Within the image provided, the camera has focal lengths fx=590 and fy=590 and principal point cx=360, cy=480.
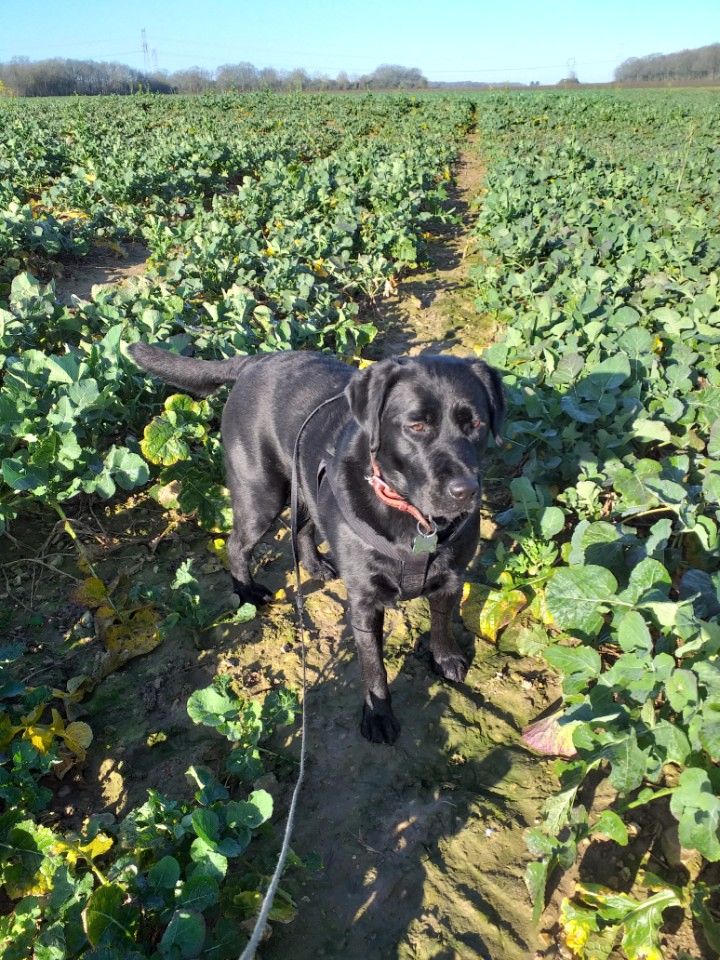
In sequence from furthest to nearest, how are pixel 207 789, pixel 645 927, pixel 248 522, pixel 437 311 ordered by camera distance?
pixel 437 311 → pixel 248 522 → pixel 207 789 → pixel 645 927

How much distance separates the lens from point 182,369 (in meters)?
3.66

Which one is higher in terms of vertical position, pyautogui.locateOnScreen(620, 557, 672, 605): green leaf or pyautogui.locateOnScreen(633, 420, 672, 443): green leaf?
pyautogui.locateOnScreen(633, 420, 672, 443): green leaf

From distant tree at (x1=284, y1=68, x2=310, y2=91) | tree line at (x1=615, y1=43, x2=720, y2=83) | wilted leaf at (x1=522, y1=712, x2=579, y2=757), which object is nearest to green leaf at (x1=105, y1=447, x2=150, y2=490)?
wilted leaf at (x1=522, y1=712, x2=579, y2=757)

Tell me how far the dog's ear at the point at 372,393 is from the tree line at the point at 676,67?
124 meters

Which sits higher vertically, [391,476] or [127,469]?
[391,476]

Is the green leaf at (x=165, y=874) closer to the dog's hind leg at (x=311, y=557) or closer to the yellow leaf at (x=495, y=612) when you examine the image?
the yellow leaf at (x=495, y=612)

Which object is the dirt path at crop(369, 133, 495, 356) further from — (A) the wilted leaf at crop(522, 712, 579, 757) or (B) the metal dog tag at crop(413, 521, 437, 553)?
(A) the wilted leaf at crop(522, 712, 579, 757)

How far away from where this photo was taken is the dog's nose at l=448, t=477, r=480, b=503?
2.46 meters

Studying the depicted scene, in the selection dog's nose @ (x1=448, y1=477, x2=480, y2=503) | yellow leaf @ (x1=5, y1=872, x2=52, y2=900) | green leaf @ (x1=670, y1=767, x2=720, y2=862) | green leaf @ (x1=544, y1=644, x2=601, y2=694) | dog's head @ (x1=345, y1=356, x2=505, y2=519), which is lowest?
yellow leaf @ (x1=5, y1=872, x2=52, y2=900)

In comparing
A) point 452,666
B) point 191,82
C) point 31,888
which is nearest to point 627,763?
point 452,666

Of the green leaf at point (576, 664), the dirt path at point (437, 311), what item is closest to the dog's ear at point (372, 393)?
the green leaf at point (576, 664)

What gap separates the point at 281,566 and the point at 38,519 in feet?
5.57

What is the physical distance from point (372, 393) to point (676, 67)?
14622 centimetres

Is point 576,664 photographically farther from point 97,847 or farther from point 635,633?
point 97,847
